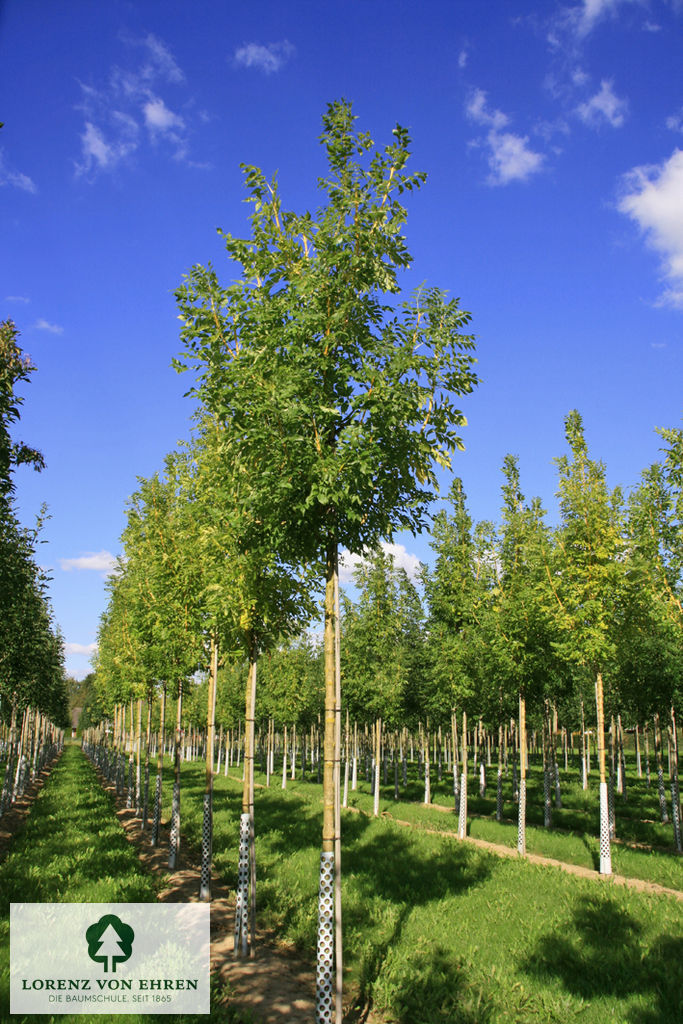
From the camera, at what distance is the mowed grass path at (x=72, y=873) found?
22.8ft

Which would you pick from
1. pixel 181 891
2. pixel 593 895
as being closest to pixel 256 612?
pixel 181 891

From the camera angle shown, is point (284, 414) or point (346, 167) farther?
point (346, 167)

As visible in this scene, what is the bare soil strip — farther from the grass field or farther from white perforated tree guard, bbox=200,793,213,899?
white perforated tree guard, bbox=200,793,213,899

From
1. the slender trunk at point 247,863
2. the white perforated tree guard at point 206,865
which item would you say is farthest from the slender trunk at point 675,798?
the slender trunk at point 247,863

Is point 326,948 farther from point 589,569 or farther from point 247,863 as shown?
point 589,569

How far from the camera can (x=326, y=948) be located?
21.9ft

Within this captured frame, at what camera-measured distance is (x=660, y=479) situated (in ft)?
50.3

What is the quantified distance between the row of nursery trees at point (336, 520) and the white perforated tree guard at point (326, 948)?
2cm

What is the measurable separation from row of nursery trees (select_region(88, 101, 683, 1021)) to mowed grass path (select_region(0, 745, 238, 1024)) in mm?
1758

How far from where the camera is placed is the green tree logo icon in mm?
8633

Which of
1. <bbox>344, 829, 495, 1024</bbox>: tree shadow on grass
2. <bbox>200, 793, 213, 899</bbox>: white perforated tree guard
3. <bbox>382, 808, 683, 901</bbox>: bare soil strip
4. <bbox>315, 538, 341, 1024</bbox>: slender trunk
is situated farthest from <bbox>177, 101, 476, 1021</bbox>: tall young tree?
<bbox>382, 808, 683, 901</bbox>: bare soil strip

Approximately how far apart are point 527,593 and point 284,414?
15161 mm

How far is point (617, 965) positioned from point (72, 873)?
10.1 meters

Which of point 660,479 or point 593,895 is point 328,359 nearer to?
point 660,479
